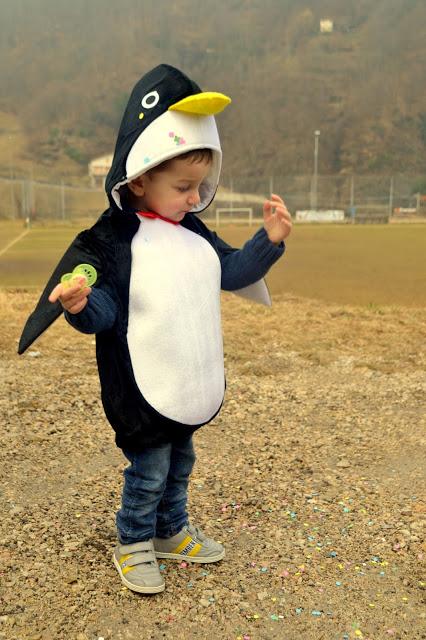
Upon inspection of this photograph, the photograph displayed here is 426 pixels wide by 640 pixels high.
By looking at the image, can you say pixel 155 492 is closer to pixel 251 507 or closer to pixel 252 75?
pixel 251 507

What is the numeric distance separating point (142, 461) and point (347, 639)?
34.1 inches

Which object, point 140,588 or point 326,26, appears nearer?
point 140,588

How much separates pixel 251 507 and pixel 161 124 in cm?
180

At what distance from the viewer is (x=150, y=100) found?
2.29 metres

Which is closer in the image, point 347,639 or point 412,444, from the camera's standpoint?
point 347,639

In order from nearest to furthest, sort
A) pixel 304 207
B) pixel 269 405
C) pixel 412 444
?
pixel 412 444 → pixel 269 405 → pixel 304 207

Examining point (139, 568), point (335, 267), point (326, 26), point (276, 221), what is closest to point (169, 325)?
point (276, 221)

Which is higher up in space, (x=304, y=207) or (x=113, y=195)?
(x=113, y=195)

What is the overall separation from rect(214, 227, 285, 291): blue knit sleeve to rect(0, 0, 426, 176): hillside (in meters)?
67.2

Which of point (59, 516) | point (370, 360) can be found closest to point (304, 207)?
point (370, 360)

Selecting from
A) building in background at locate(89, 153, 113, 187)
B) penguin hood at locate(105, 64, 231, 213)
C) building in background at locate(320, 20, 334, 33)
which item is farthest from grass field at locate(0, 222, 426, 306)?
building in background at locate(320, 20, 334, 33)

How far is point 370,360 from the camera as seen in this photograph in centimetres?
606

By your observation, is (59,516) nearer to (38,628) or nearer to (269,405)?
(38,628)

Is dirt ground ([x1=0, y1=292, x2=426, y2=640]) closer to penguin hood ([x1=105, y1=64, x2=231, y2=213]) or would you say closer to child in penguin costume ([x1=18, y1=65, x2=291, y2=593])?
child in penguin costume ([x1=18, y1=65, x2=291, y2=593])
